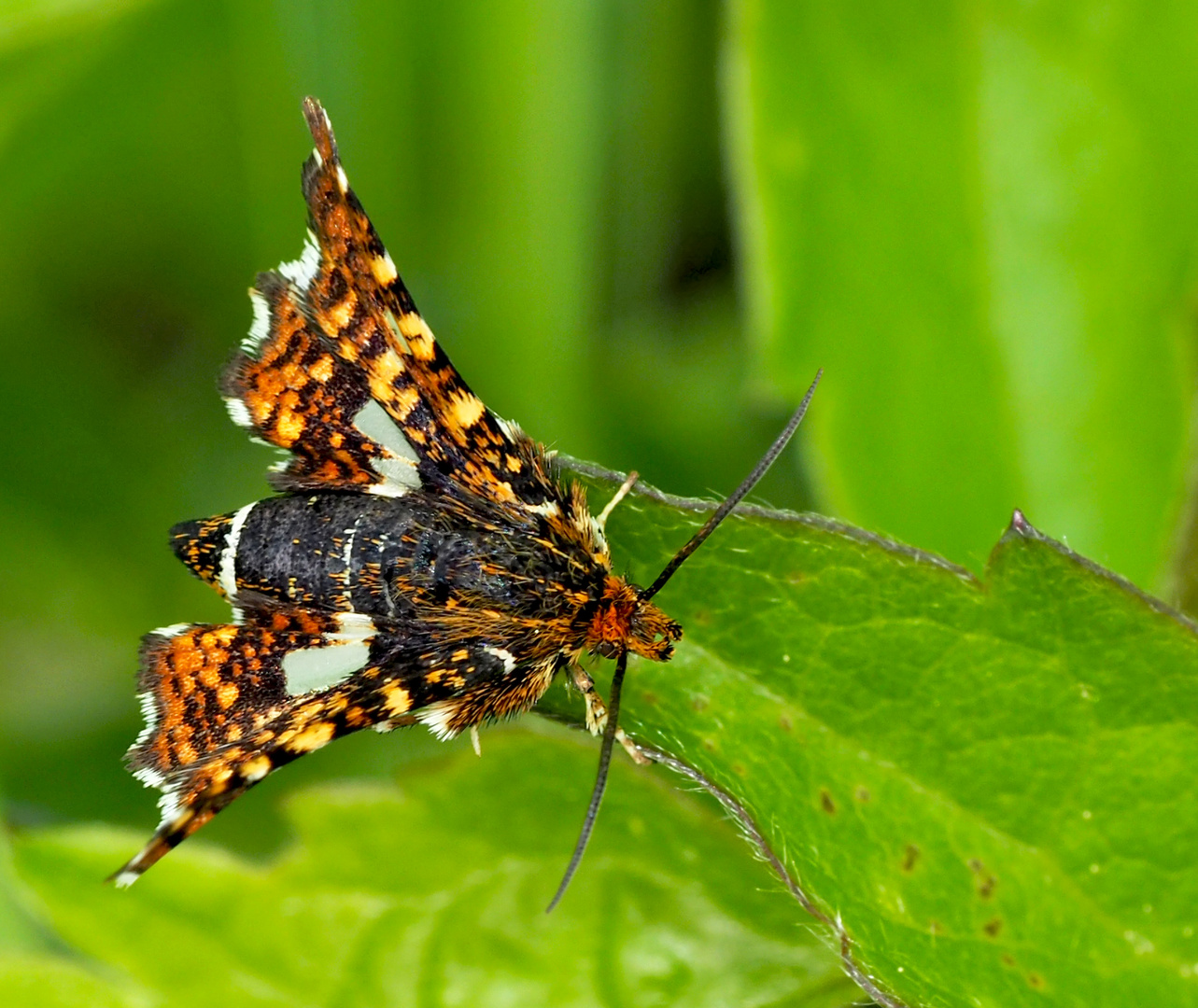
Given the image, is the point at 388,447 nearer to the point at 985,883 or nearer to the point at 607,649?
the point at 607,649

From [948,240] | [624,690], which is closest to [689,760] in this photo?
[624,690]

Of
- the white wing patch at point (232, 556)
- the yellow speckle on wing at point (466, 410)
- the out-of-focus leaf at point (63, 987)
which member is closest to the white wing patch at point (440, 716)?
the white wing patch at point (232, 556)

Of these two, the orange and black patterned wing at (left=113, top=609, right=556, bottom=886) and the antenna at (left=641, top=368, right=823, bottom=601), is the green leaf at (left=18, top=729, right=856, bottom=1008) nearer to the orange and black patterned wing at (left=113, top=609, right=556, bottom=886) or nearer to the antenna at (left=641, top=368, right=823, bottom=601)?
the orange and black patterned wing at (left=113, top=609, right=556, bottom=886)

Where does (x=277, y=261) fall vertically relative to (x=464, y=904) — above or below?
above

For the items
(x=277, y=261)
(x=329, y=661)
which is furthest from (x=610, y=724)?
(x=277, y=261)

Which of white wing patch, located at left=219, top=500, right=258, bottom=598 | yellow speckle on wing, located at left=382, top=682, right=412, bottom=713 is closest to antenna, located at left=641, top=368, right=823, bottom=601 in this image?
yellow speckle on wing, located at left=382, top=682, right=412, bottom=713

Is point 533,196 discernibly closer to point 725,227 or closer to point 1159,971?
point 725,227
